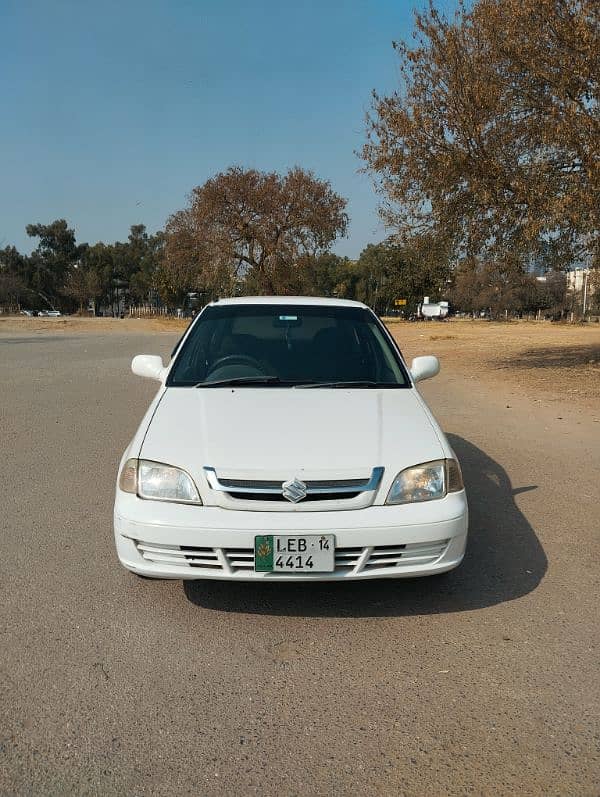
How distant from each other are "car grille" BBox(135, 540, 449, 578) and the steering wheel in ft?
5.39

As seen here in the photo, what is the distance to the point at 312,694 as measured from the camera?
8.99 feet

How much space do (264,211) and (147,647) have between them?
115 feet

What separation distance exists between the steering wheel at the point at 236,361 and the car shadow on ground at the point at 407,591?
59.0 inches

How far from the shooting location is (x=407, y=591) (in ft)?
12.0

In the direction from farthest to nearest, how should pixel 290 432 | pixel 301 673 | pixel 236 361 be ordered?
pixel 236 361
pixel 290 432
pixel 301 673

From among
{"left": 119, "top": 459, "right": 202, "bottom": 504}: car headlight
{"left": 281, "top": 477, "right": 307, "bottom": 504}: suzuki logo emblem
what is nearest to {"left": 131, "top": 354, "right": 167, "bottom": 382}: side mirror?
{"left": 119, "top": 459, "right": 202, "bottom": 504}: car headlight

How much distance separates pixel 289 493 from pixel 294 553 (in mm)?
268

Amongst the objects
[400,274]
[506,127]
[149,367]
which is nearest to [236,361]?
[149,367]

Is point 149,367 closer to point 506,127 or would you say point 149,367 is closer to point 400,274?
point 506,127

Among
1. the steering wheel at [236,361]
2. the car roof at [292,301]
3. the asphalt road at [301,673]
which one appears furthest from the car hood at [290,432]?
the car roof at [292,301]

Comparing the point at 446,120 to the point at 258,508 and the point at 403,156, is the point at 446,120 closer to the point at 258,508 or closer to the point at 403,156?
the point at 403,156

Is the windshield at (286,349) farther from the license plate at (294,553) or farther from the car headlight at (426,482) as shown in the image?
the license plate at (294,553)

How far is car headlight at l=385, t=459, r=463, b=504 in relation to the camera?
328 centimetres

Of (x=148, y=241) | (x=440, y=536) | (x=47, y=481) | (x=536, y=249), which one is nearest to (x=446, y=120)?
(x=536, y=249)
